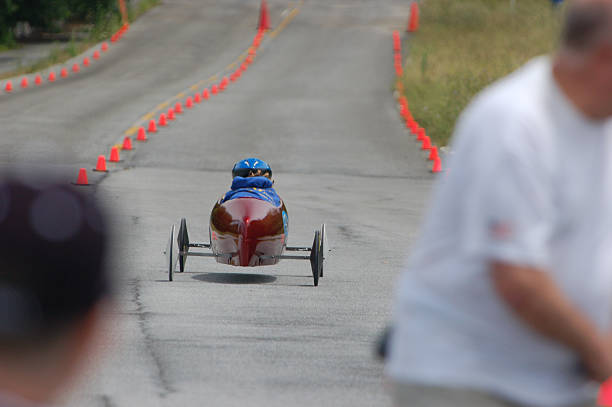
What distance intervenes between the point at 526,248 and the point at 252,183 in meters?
10.6

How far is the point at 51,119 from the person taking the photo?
2997 cm

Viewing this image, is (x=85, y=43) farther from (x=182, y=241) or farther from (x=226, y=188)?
(x=182, y=241)

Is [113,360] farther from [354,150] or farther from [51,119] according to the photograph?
[51,119]

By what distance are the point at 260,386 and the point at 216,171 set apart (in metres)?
16.1

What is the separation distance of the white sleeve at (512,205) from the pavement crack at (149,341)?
200 inches

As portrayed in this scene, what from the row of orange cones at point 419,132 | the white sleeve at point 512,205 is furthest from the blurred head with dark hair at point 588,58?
the row of orange cones at point 419,132

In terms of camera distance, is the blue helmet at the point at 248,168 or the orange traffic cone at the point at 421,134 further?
the orange traffic cone at the point at 421,134

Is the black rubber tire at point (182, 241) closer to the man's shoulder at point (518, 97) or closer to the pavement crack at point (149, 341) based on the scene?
the pavement crack at point (149, 341)

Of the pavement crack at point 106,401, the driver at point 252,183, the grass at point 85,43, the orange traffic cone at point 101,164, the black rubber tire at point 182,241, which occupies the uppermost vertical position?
the pavement crack at point 106,401

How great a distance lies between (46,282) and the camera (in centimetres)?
185

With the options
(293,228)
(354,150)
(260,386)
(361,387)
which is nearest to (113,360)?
(260,386)

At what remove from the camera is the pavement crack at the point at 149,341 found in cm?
776

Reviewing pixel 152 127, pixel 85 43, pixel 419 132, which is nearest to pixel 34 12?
pixel 85 43

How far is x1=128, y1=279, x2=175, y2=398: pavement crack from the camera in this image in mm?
7757
